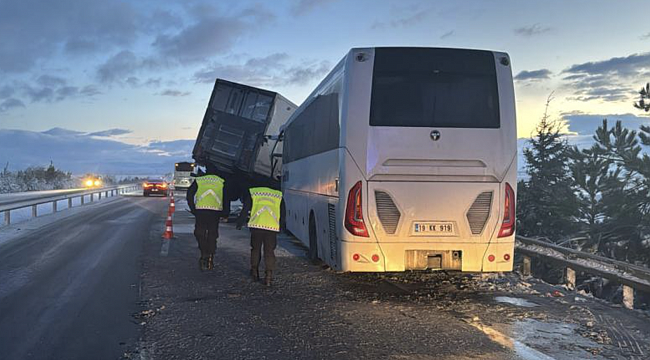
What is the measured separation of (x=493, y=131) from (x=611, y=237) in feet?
45.3

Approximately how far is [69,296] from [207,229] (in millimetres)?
2681

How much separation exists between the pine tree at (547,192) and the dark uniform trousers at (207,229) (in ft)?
56.8

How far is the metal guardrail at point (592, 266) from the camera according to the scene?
7406 mm

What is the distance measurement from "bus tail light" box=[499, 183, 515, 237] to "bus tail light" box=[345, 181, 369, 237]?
1.91 metres

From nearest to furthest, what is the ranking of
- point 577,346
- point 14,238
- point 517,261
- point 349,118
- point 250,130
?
point 577,346 < point 349,118 < point 14,238 < point 250,130 < point 517,261

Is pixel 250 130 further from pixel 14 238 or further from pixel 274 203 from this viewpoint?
pixel 274 203

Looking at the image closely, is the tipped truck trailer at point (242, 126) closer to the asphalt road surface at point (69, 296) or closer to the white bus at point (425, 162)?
the asphalt road surface at point (69, 296)

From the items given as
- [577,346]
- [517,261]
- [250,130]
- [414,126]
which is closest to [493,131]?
[414,126]

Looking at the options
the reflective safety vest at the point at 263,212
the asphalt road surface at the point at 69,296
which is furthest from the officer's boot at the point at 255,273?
the asphalt road surface at the point at 69,296

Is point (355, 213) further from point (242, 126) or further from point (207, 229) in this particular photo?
point (242, 126)

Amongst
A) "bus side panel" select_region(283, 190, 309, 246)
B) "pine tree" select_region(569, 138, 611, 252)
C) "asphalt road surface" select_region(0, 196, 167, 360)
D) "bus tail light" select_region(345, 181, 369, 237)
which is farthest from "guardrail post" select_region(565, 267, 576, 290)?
"pine tree" select_region(569, 138, 611, 252)

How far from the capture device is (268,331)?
5809 millimetres

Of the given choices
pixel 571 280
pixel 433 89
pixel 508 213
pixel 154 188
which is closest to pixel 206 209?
pixel 433 89

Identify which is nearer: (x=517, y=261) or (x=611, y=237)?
(x=611, y=237)
